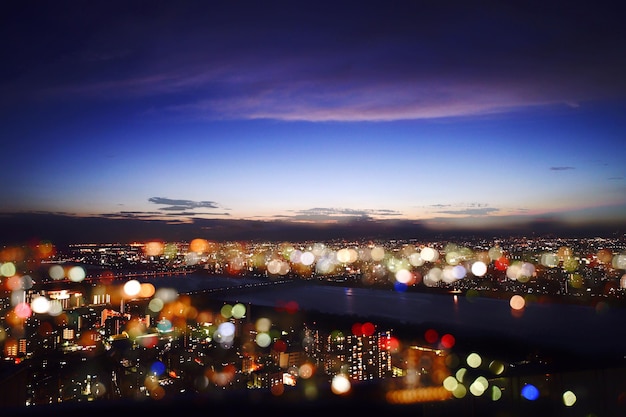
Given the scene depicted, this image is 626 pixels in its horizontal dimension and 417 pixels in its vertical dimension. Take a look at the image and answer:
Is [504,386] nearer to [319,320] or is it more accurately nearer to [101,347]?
[101,347]

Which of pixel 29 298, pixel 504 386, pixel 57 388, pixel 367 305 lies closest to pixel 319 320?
pixel 367 305

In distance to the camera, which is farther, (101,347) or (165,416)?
(101,347)

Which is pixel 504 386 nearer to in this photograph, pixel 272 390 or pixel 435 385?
pixel 435 385

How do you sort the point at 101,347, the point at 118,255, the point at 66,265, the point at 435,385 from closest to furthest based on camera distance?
the point at 435,385, the point at 101,347, the point at 66,265, the point at 118,255

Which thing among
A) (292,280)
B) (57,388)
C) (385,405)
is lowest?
(292,280)

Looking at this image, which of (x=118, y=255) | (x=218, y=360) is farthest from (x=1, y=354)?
(x=118, y=255)

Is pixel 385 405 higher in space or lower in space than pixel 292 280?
higher

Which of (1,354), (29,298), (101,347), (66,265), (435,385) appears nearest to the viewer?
(435,385)
